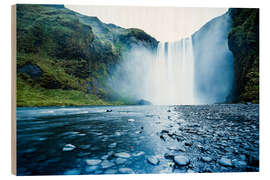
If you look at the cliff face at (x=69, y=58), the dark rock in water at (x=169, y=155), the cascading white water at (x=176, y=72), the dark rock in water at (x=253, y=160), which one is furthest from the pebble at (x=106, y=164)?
the cascading white water at (x=176, y=72)

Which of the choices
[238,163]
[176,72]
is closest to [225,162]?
[238,163]

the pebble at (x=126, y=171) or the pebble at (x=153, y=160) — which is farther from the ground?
the pebble at (x=153, y=160)

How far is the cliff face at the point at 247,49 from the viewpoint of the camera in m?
4.30

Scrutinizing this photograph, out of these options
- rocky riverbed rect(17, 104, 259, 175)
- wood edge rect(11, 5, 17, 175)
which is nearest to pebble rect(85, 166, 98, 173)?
rocky riverbed rect(17, 104, 259, 175)

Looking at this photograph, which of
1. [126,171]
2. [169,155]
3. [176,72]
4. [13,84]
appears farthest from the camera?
[176,72]

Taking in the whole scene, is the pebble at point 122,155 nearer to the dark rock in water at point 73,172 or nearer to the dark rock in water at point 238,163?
the dark rock in water at point 73,172

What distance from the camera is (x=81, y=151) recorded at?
2688mm

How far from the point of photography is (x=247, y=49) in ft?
20.8

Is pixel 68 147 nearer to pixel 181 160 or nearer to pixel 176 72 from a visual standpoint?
pixel 181 160

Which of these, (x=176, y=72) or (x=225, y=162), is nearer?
(x=225, y=162)

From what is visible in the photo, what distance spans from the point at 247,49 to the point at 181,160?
691cm

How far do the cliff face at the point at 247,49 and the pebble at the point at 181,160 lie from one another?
3.50m

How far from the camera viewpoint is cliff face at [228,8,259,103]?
4.30m
